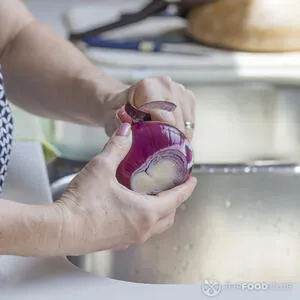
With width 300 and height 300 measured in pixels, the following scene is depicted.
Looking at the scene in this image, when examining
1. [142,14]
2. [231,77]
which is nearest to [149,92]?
[231,77]

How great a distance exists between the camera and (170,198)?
0.66 meters

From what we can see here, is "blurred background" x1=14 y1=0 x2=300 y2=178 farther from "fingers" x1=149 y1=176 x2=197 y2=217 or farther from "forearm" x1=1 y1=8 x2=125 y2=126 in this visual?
"fingers" x1=149 y1=176 x2=197 y2=217

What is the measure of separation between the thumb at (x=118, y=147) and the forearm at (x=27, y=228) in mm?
58

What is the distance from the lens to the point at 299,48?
1.20 metres

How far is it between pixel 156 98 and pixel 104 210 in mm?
208

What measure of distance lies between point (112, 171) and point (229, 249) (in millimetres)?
327

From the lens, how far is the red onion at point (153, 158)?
648mm

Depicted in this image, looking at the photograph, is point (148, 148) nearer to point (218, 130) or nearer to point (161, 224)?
point (161, 224)

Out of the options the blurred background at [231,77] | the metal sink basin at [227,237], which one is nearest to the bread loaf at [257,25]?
the blurred background at [231,77]

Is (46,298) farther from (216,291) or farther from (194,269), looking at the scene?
(194,269)

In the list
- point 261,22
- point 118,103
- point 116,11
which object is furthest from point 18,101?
point 116,11

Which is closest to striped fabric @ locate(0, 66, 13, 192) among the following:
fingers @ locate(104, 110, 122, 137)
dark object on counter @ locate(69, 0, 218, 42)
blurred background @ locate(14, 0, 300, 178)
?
fingers @ locate(104, 110, 122, 137)

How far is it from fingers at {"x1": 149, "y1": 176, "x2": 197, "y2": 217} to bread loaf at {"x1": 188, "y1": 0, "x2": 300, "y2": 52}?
0.56 meters

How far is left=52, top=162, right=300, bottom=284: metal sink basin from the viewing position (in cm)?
87
